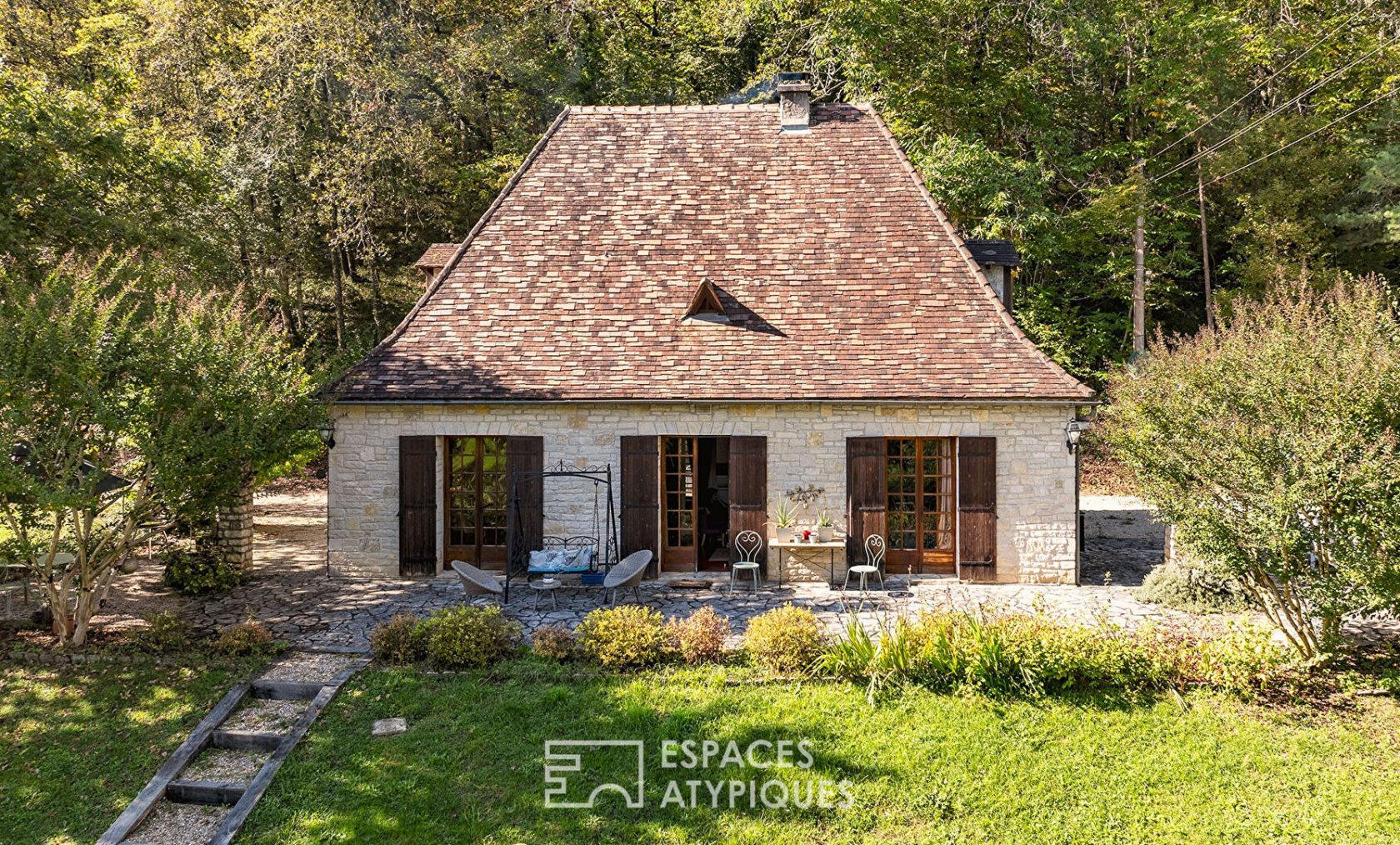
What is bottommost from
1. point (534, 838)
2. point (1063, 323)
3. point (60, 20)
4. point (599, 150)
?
point (534, 838)

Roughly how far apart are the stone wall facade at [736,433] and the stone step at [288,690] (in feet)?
12.3

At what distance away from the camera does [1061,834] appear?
5.89 meters

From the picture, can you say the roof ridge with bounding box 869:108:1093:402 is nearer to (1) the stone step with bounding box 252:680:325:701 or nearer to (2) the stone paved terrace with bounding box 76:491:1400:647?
(2) the stone paved terrace with bounding box 76:491:1400:647

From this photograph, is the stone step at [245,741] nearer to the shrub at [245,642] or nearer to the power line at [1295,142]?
the shrub at [245,642]

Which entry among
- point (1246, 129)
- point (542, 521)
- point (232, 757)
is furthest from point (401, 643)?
point (1246, 129)

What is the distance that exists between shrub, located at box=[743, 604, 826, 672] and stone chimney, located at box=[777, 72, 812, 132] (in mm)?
9490

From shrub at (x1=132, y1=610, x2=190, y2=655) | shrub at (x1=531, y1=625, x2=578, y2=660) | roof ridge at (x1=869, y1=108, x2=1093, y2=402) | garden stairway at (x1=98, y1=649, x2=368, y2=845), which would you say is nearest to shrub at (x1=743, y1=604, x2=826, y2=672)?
shrub at (x1=531, y1=625, x2=578, y2=660)

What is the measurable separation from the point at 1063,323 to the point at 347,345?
20300 mm

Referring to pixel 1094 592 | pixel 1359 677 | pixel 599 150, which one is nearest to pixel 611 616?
pixel 1094 592

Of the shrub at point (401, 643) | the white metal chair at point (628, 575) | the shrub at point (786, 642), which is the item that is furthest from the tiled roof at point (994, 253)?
the shrub at point (401, 643)

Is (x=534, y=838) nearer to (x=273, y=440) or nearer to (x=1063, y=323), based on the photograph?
(x=273, y=440)

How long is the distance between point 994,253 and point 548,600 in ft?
29.2

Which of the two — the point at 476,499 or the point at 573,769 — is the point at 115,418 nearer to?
the point at 476,499

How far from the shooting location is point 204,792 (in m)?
6.42
